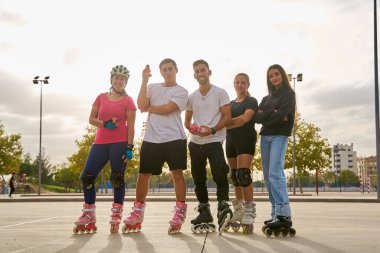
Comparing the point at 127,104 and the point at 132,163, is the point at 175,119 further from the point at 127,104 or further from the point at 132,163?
the point at 132,163

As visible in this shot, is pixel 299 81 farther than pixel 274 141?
Yes

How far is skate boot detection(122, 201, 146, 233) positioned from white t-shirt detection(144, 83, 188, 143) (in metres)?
0.76

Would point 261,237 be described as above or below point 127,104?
below

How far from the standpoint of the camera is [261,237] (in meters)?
5.01

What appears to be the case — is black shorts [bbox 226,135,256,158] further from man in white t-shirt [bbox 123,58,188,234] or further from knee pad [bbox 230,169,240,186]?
man in white t-shirt [bbox 123,58,188,234]

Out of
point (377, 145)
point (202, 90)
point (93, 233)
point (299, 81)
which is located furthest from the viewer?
point (299, 81)

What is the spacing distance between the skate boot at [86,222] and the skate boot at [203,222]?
1126mm

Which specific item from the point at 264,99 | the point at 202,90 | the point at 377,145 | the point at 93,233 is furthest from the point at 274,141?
the point at 377,145

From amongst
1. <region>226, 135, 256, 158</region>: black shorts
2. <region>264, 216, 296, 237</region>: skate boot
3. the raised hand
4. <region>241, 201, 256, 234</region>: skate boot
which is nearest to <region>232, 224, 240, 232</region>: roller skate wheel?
<region>241, 201, 256, 234</region>: skate boot

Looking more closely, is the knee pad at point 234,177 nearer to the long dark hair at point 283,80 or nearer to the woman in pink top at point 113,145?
the long dark hair at point 283,80

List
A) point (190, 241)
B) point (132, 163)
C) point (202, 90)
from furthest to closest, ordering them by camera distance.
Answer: point (132, 163) → point (202, 90) → point (190, 241)

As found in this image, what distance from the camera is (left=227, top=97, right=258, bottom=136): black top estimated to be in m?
Result: 5.82

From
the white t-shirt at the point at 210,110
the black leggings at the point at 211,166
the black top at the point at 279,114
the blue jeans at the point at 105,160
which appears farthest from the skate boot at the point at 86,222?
the black top at the point at 279,114

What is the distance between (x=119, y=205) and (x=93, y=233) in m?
0.46
